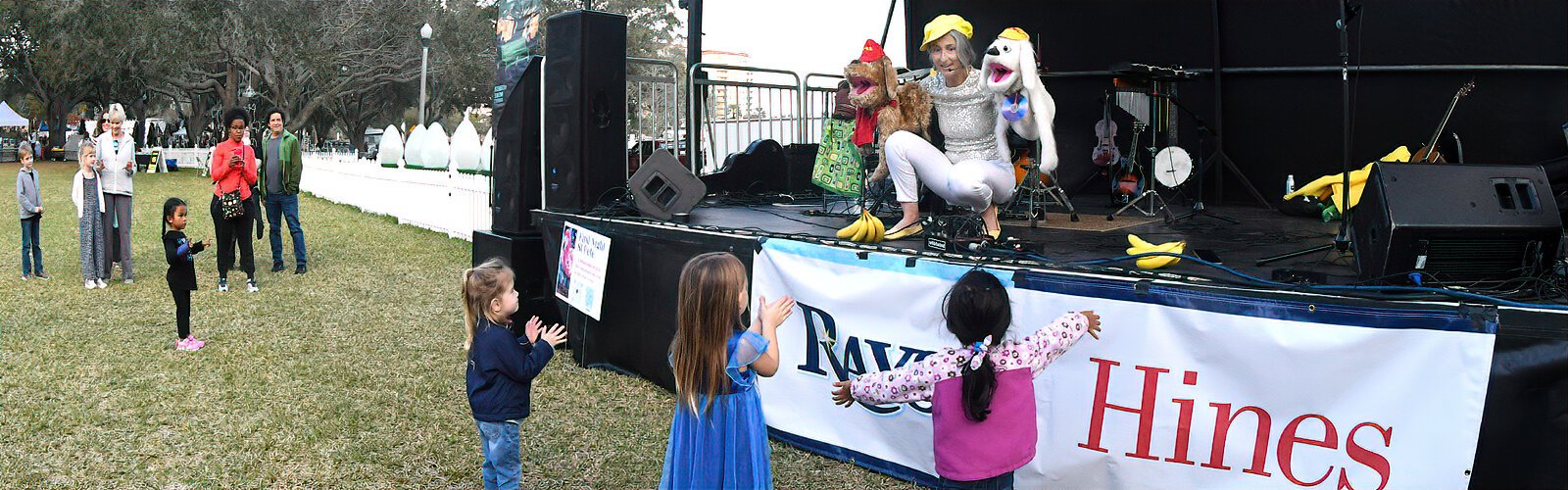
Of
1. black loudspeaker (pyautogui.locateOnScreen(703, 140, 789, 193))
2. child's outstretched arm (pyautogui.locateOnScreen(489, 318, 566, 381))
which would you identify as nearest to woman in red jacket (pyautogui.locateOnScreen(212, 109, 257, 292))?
black loudspeaker (pyautogui.locateOnScreen(703, 140, 789, 193))

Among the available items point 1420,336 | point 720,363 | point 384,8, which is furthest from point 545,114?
point 384,8

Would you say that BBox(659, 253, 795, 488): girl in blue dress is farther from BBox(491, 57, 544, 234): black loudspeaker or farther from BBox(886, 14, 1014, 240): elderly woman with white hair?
BBox(491, 57, 544, 234): black loudspeaker

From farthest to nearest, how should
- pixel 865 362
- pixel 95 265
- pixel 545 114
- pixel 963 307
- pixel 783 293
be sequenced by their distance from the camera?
pixel 95 265
pixel 545 114
pixel 783 293
pixel 865 362
pixel 963 307

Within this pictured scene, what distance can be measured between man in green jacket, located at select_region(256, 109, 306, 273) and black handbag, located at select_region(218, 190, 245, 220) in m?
0.81

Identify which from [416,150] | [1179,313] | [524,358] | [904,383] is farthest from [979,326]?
[416,150]

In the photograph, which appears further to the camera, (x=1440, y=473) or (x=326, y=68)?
(x=326, y=68)

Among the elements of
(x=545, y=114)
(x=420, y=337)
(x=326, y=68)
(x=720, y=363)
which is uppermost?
(x=326, y=68)

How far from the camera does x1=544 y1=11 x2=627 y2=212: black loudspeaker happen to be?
266 inches

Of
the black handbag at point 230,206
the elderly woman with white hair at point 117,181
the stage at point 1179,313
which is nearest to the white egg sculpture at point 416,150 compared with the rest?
the elderly woman with white hair at point 117,181

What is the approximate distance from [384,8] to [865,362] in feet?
119

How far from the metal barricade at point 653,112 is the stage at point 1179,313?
5.23ft

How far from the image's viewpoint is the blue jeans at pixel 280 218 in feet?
34.9

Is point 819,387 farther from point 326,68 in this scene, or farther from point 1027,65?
point 326,68

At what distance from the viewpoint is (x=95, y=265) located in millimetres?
9953
